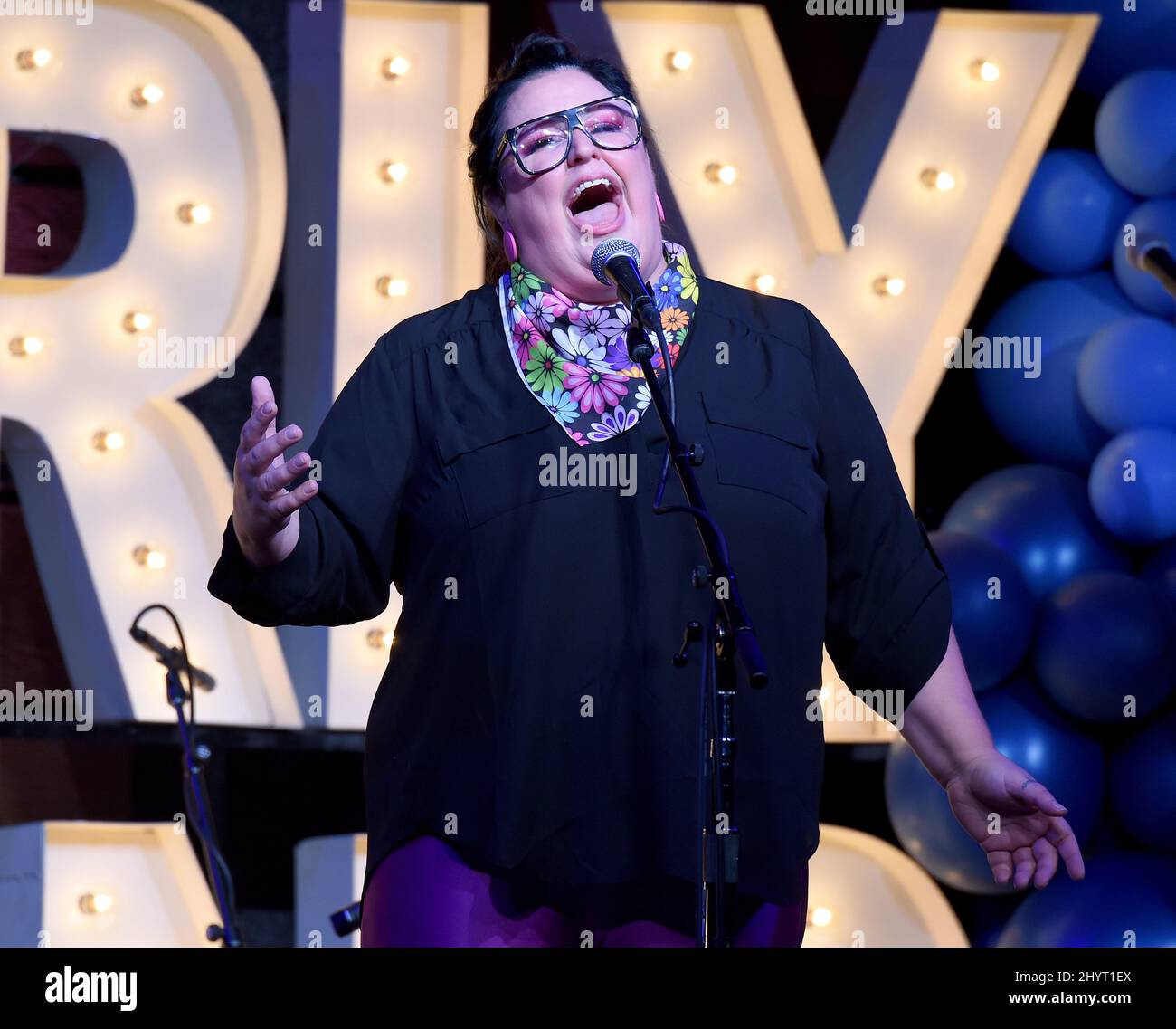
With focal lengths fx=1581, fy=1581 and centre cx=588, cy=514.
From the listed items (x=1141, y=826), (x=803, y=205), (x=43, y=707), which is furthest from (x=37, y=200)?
(x=1141, y=826)

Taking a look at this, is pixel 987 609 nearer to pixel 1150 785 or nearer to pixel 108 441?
pixel 1150 785

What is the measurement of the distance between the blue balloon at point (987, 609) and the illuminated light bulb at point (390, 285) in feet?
4.64

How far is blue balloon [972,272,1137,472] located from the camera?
392 cm

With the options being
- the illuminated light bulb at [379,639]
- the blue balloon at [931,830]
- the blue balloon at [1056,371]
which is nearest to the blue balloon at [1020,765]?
the blue balloon at [931,830]

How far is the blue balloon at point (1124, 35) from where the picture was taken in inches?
157

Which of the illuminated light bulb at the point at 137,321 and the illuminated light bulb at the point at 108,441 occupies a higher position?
the illuminated light bulb at the point at 137,321

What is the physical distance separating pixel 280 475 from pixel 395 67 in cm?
250

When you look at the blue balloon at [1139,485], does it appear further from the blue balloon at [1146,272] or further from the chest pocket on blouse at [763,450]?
the chest pocket on blouse at [763,450]

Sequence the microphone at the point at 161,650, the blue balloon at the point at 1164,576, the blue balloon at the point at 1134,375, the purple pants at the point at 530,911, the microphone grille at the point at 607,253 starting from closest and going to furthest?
the purple pants at the point at 530,911, the microphone grille at the point at 607,253, the microphone at the point at 161,650, the blue balloon at the point at 1164,576, the blue balloon at the point at 1134,375

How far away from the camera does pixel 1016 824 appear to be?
→ 1.96 meters

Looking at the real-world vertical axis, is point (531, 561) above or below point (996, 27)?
below

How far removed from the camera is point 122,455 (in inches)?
148

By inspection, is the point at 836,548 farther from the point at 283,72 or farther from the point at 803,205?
the point at 283,72

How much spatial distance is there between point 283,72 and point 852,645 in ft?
9.23
